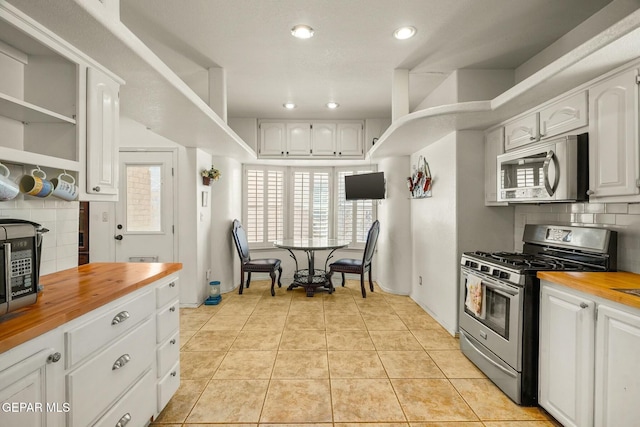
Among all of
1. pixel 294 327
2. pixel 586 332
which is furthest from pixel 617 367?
pixel 294 327

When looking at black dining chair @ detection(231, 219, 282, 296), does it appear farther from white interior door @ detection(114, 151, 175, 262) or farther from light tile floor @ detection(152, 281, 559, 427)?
white interior door @ detection(114, 151, 175, 262)

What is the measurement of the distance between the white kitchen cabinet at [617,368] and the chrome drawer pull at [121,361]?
2382 millimetres

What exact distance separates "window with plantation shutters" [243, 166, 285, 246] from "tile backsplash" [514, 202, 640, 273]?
13.0 feet

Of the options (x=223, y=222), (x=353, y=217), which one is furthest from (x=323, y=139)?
(x=223, y=222)

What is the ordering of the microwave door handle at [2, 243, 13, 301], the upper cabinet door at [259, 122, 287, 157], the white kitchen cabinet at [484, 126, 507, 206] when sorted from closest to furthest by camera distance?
the microwave door handle at [2, 243, 13, 301] < the white kitchen cabinet at [484, 126, 507, 206] < the upper cabinet door at [259, 122, 287, 157]

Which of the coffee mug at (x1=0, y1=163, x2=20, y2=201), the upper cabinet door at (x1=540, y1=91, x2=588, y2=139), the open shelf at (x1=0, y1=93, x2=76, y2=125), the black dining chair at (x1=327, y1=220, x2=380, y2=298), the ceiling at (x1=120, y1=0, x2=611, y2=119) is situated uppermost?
the ceiling at (x1=120, y1=0, x2=611, y2=119)

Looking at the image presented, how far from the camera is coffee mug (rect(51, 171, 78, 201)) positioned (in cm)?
157

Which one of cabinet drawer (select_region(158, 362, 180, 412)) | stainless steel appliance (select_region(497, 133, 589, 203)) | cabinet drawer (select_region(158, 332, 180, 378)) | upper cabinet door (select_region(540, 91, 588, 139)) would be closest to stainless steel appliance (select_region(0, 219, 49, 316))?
cabinet drawer (select_region(158, 332, 180, 378))

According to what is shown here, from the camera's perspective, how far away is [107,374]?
4.62ft

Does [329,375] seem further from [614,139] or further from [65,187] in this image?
[614,139]

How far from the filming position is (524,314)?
2021 mm

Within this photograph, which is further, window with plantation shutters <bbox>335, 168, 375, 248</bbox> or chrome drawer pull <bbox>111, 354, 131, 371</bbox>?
window with plantation shutters <bbox>335, 168, 375, 248</bbox>

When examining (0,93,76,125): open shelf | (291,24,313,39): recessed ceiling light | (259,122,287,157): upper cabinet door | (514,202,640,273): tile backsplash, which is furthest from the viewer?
(259,122,287,157): upper cabinet door

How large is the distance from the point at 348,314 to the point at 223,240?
7.15 ft
